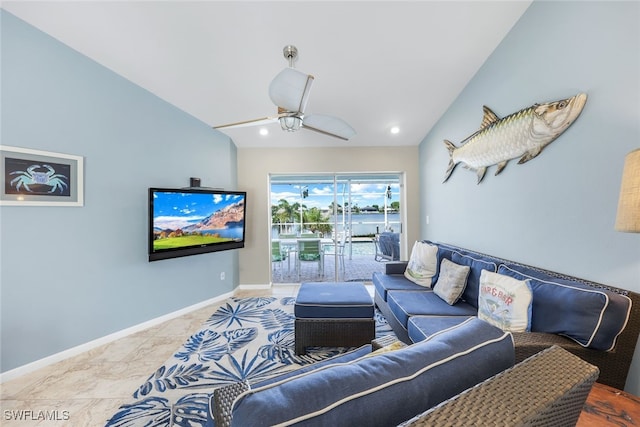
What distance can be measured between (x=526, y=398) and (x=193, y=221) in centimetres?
347

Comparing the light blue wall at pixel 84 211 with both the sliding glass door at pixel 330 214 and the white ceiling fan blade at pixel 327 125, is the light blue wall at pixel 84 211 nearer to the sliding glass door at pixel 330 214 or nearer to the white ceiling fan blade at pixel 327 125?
the sliding glass door at pixel 330 214

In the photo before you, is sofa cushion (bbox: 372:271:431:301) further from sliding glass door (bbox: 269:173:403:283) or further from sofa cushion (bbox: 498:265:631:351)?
sliding glass door (bbox: 269:173:403:283)

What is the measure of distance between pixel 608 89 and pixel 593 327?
1312mm

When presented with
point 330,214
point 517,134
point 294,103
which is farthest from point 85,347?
point 517,134

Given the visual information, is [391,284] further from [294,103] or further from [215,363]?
[294,103]

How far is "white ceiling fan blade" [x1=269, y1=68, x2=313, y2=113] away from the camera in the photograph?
5.20 ft

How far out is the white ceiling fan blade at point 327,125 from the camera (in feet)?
7.19

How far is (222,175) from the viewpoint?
3842mm

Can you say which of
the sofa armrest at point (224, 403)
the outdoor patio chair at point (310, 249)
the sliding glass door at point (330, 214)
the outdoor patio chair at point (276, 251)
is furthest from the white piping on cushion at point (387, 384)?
the outdoor patio chair at point (276, 251)

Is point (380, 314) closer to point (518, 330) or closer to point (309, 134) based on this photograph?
point (518, 330)

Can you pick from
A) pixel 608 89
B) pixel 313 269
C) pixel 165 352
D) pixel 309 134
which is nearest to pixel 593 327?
pixel 608 89

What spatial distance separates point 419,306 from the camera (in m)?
2.19

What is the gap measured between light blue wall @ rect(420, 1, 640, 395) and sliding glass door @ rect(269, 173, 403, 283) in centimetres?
233

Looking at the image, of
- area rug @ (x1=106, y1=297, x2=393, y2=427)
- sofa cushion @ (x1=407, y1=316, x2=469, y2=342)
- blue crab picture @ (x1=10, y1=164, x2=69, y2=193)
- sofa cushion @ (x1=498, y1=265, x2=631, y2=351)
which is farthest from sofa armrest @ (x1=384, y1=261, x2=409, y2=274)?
blue crab picture @ (x1=10, y1=164, x2=69, y2=193)
